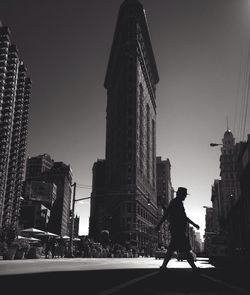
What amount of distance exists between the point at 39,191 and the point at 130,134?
49.5 meters

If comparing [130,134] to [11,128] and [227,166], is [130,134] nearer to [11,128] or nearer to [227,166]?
[11,128]

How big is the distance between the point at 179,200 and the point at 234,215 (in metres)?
73.6

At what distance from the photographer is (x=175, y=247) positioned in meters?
7.45

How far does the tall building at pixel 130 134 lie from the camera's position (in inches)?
4077

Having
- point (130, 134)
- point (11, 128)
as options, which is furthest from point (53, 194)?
point (130, 134)

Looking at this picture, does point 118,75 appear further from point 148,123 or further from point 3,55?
point 3,55

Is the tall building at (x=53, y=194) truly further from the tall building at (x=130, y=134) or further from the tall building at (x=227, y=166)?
the tall building at (x=227, y=166)

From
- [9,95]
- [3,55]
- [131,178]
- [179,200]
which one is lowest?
[179,200]

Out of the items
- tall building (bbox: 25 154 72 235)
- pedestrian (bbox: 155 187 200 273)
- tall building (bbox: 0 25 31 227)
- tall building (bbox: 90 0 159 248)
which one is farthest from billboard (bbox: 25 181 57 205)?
pedestrian (bbox: 155 187 200 273)

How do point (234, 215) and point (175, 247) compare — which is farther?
point (234, 215)

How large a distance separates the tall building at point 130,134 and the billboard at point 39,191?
2534cm

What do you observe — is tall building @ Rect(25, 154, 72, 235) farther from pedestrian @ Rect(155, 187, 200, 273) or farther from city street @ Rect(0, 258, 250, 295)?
pedestrian @ Rect(155, 187, 200, 273)

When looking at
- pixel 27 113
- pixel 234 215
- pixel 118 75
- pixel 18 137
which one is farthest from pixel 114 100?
pixel 234 215

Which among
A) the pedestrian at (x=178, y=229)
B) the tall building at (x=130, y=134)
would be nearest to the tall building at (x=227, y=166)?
the tall building at (x=130, y=134)
